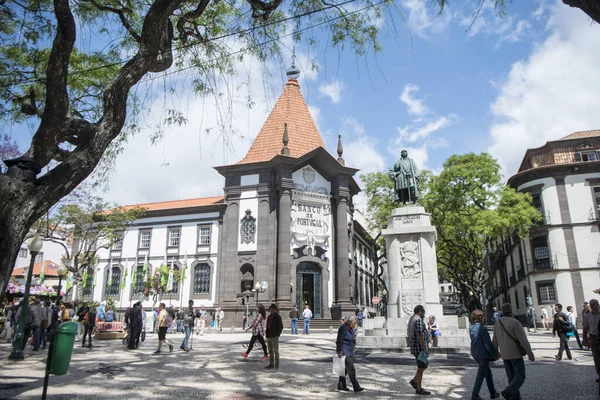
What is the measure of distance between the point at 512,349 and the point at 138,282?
114 ft

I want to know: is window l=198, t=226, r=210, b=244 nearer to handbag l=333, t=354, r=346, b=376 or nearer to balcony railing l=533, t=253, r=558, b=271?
balcony railing l=533, t=253, r=558, b=271

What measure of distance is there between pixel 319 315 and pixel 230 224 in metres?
9.19

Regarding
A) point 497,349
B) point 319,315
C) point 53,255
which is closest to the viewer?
point 497,349

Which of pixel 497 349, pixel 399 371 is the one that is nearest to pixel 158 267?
pixel 399 371

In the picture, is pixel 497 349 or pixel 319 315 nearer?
Answer: pixel 497 349

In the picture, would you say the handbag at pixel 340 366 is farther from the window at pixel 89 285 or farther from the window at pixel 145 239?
the window at pixel 89 285

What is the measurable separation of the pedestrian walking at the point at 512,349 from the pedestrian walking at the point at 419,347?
1.11 metres

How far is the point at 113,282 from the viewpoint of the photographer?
38.1 m

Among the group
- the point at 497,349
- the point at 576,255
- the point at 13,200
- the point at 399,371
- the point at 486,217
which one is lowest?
the point at 399,371

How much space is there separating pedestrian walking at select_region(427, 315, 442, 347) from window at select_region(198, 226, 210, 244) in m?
25.0

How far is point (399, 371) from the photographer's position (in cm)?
999

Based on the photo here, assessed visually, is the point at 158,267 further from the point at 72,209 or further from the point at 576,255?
the point at 576,255

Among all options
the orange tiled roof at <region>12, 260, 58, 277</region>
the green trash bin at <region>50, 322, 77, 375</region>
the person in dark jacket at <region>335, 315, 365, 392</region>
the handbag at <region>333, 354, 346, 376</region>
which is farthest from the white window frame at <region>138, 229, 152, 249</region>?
the handbag at <region>333, 354, 346, 376</region>

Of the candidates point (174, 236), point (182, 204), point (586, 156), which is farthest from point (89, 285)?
point (586, 156)
